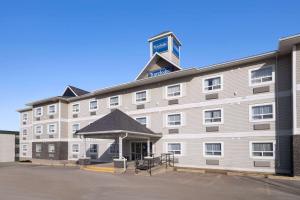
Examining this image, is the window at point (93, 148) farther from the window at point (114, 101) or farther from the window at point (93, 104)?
the window at point (114, 101)

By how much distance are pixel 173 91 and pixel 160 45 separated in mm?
5797

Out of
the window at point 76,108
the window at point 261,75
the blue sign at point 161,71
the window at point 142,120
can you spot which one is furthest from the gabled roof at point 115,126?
the window at point 76,108

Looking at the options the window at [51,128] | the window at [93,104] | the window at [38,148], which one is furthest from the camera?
the window at [38,148]

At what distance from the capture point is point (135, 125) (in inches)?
812

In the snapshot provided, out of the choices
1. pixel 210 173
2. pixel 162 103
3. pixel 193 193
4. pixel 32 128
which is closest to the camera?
pixel 193 193

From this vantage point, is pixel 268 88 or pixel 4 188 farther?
pixel 268 88

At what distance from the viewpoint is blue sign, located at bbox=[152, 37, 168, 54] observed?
2480 cm

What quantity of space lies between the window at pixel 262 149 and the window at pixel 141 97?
10.5 m

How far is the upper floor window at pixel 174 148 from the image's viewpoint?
21.0m

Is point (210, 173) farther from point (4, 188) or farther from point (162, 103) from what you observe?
point (4, 188)

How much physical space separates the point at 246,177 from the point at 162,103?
30.5 feet

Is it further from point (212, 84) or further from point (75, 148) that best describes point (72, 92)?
point (212, 84)

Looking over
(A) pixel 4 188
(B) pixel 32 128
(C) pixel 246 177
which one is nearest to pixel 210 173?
(C) pixel 246 177

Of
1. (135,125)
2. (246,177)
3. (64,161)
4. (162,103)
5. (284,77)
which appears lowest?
(64,161)
